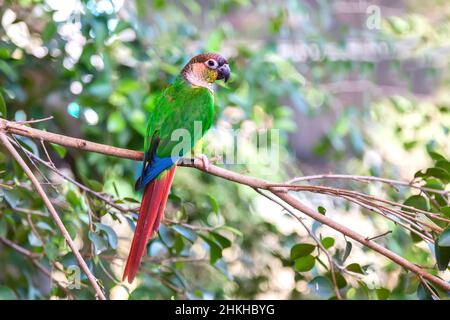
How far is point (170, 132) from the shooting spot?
1520mm

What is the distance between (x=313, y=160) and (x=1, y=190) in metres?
2.31

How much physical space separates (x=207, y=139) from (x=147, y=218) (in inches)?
29.1

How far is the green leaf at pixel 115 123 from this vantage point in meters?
1.87

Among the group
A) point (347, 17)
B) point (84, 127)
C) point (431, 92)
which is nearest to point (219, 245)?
point (84, 127)

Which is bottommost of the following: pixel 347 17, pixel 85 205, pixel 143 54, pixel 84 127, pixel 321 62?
pixel 85 205

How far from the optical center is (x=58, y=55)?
1996 millimetres

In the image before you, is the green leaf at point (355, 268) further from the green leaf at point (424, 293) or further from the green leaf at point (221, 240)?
the green leaf at point (221, 240)

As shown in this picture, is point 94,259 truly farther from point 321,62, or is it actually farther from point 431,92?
point 431,92

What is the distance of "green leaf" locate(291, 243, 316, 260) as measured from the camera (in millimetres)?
1363

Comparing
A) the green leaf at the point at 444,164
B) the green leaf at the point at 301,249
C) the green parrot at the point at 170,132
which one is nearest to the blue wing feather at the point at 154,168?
the green parrot at the point at 170,132

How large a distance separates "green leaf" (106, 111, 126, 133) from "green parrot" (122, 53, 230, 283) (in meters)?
0.26

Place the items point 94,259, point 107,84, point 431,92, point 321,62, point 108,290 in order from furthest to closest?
point 431,92 < point 321,62 < point 107,84 < point 108,290 < point 94,259

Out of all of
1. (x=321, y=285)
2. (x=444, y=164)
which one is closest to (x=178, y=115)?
(x=321, y=285)

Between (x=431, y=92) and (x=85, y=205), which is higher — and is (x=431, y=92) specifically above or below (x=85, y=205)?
above
